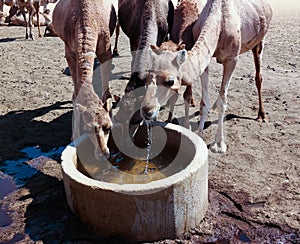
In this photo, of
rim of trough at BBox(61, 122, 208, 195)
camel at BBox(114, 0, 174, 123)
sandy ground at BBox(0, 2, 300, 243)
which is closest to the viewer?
rim of trough at BBox(61, 122, 208, 195)

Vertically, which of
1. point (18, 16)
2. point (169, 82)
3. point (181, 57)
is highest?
point (181, 57)

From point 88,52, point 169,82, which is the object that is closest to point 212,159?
point 169,82

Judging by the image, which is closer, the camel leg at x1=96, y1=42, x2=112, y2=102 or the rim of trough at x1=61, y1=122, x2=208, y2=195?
the rim of trough at x1=61, y1=122, x2=208, y2=195

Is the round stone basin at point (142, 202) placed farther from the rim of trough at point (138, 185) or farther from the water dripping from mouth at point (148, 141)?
the water dripping from mouth at point (148, 141)

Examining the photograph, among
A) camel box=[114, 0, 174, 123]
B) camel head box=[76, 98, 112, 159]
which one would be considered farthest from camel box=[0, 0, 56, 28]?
camel head box=[76, 98, 112, 159]

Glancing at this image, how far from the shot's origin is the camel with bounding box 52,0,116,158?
4.20 metres

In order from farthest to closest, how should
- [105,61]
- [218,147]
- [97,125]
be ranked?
1. [105,61]
2. [218,147]
3. [97,125]

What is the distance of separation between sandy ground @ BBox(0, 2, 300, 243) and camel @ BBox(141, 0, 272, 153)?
0.48 metres

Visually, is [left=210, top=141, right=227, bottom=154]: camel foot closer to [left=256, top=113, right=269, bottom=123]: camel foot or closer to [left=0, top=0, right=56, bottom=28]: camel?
[left=256, top=113, right=269, bottom=123]: camel foot

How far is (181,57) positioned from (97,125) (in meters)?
1.06

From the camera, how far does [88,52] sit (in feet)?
15.7

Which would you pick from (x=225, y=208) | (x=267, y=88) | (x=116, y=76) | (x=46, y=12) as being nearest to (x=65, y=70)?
(x=116, y=76)

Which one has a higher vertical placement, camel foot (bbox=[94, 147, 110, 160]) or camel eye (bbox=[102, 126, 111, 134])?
camel eye (bbox=[102, 126, 111, 134])

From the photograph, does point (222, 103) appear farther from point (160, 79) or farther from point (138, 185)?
point (138, 185)
